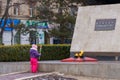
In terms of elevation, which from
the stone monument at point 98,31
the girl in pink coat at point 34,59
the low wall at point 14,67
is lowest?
the low wall at point 14,67

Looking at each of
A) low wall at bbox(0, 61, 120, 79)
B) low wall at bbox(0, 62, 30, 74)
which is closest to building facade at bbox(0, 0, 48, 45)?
low wall at bbox(0, 62, 30, 74)

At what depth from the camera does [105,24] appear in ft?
56.3

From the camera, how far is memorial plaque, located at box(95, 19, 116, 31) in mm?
17062

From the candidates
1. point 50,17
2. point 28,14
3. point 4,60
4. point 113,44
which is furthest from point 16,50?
point 28,14

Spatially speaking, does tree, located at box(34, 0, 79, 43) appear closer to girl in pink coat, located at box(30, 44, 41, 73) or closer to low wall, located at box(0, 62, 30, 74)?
low wall, located at box(0, 62, 30, 74)

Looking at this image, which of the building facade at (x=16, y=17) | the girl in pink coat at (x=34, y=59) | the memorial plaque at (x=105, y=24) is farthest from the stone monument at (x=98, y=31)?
the building facade at (x=16, y=17)

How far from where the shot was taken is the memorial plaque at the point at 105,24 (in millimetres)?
17062

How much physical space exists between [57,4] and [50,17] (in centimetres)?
115

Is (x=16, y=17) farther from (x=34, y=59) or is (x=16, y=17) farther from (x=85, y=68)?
(x=85, y=68)

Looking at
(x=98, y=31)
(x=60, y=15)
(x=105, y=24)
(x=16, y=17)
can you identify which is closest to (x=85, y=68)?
(x=98, y=31)

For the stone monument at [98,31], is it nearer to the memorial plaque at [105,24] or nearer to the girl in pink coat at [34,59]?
the memorial plaque at [105,24]

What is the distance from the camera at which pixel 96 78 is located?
1467 cm

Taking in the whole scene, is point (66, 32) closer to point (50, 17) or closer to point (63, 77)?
point (50, 17)

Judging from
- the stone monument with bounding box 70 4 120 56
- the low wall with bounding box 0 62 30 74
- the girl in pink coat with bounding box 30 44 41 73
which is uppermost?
the stone monument with bounding box 70 4 120 56
